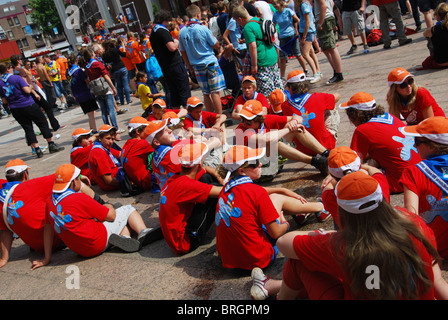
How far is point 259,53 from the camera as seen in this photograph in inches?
271

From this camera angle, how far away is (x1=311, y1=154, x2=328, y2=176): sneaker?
4.45 m

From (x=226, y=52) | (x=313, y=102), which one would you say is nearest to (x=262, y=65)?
(x=226, y=52)

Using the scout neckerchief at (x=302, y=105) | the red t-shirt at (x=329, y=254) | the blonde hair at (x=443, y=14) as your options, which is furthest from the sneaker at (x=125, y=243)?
the blonde hair at (x=443, y=14)

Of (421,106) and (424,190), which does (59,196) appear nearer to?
(424,190)

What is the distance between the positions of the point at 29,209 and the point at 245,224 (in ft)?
8.80

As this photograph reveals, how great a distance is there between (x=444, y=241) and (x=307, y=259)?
1.07 meters

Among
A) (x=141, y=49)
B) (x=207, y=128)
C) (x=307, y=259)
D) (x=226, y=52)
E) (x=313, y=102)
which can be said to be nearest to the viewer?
(x=307, y=259)

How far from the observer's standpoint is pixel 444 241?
2.62m

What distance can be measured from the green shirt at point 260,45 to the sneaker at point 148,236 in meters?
3.90

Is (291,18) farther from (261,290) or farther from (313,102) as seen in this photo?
(261,290)

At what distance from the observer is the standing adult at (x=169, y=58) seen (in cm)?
684

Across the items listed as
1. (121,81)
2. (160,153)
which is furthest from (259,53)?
(121,81)

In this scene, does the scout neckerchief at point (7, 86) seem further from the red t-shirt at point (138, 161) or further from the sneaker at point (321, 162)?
the sneaker at point (321, 162)

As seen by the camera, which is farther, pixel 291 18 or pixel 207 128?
pixel 291 18
